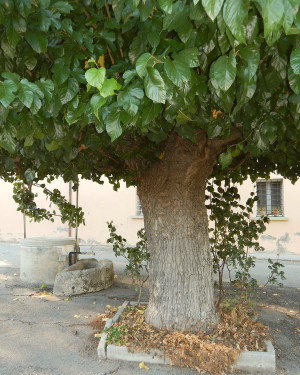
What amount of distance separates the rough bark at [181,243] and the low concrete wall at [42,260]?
388 cm

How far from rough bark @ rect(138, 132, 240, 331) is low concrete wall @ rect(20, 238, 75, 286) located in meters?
3.88

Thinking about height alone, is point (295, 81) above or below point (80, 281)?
above

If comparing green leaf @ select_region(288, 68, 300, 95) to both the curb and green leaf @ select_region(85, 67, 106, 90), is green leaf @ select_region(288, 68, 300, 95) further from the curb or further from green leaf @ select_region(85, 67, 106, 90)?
the curb

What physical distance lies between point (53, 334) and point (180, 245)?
2.06 metres

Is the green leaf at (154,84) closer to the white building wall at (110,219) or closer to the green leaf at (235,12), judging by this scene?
the green leaf at (235,12)

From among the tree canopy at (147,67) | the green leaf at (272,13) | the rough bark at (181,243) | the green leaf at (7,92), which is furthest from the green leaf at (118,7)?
the rough bark at (181,243)

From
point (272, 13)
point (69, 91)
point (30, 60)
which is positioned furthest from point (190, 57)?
point (30, 60)

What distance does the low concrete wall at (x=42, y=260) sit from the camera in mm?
7512

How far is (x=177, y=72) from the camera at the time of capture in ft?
4.96

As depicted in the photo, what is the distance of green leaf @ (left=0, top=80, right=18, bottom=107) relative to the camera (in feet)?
5.47

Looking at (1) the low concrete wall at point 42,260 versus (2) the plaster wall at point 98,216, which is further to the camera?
(2) the plaster wall at point 98,216

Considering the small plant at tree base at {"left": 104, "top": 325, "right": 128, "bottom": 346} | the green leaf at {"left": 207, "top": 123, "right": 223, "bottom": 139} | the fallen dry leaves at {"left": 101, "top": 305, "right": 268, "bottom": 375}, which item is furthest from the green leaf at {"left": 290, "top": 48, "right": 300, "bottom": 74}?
the small plant at tree base at {"left": 104, "top": 325, "right": 128, "bottom": 346}

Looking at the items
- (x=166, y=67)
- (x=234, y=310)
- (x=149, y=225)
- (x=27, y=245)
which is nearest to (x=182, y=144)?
(x=149, y=225)

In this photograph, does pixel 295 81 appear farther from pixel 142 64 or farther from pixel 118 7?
pixel 118 7
